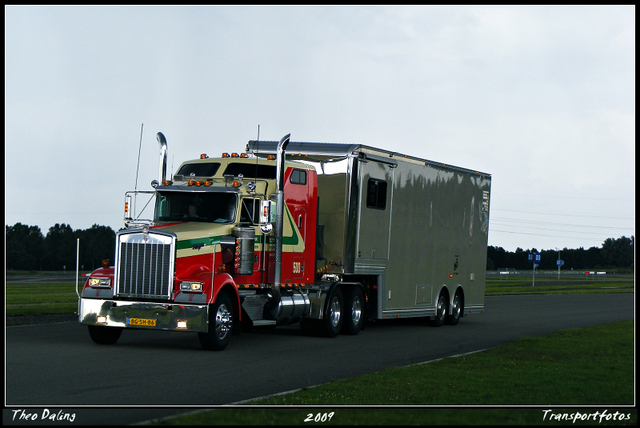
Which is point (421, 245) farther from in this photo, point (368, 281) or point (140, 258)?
point (140, 258)

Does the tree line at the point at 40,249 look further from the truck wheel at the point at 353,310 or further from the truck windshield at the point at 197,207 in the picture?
the truck windshield at the point at 197,207

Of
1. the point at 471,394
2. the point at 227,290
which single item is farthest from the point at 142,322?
the point at 471,394

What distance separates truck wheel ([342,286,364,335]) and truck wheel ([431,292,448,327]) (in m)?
3.92

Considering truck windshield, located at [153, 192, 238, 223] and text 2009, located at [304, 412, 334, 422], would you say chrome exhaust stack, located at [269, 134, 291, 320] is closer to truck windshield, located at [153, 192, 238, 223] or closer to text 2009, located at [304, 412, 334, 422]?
truck windshield, located at [153, 192, 238, 223]

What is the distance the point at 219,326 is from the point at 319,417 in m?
7.54

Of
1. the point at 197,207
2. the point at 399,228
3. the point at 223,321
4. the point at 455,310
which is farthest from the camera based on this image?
the point at 455,310

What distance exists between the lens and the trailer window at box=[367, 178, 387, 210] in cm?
2014

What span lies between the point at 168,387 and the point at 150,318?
424cm

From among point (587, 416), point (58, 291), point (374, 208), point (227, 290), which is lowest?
point (58, 291)

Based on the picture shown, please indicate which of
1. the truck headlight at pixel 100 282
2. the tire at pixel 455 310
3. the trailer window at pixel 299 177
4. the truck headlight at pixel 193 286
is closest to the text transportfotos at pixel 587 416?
the truck headlight at pixel 193 286

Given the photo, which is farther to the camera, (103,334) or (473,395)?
(103,334)

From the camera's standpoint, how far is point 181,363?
1403 cm

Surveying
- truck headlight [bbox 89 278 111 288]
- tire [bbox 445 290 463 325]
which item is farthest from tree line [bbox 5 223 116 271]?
truck headlight [bbox 89 278 111 288]

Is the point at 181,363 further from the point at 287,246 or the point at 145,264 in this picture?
the point at 287,246
